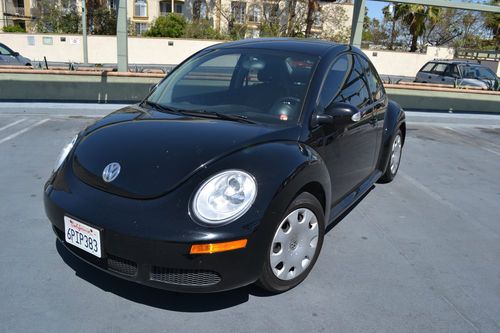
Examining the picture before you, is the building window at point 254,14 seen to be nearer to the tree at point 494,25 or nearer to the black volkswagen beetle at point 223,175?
the tree at point 494,25

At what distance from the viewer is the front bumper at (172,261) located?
7.18 feet

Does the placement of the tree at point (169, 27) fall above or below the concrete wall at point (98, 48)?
above

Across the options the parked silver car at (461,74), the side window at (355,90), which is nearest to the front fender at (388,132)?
the side window at (355,90)

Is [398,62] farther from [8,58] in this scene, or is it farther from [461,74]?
[8,58]

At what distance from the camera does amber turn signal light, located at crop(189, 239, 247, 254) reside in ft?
7.14

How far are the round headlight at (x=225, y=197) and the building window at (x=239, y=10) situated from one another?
37.9 metres

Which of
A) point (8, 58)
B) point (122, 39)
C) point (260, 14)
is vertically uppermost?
point (260, 14)

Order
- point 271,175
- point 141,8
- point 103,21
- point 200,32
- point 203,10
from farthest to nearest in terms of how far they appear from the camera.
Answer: point 141,8 → point 203,10 → point 103,21 → point 200,32 → point 271,175

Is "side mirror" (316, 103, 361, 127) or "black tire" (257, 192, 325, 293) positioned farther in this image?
"side mirror" (316, 103, 361, 127)

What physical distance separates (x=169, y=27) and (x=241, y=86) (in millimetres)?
32939

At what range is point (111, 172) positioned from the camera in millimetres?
2477

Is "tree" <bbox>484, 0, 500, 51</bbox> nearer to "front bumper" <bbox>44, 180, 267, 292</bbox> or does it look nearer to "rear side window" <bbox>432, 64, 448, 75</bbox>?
"rear side window" <bbox>432, 64, 448, 75</bbox>

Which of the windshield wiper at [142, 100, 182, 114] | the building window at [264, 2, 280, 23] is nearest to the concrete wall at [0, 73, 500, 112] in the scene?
the windshield wiper at [142, 100, 182, 114]

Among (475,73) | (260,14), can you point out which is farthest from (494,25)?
(475,73)
